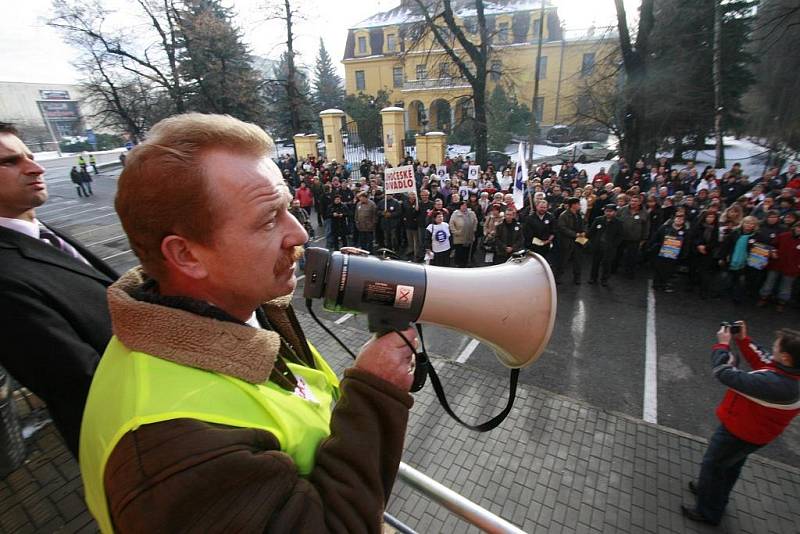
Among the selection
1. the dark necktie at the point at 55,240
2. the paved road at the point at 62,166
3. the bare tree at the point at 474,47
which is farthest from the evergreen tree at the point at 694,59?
the paved road at the point at 62,166

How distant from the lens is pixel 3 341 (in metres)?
1.62

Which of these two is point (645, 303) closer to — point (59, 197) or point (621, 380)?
point (621, 380)

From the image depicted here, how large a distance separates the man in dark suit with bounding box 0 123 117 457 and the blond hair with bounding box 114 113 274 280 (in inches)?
43.4

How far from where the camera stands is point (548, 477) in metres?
3.59

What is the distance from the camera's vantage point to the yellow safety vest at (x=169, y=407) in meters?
0.78

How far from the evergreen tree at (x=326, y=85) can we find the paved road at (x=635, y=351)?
120 feet

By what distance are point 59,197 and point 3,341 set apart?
26620 mm

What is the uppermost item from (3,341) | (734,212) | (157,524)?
(157,524)

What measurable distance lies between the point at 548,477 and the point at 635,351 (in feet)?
9.44

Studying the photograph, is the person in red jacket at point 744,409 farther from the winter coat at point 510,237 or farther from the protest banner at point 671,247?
the protest banner at point 671,247

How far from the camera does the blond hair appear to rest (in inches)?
35.6

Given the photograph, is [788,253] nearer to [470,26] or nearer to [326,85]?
[470,26]

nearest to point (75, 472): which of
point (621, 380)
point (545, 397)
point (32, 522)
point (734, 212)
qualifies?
point (32, 522)

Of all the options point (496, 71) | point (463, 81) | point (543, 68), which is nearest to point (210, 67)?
point (496, 71)
